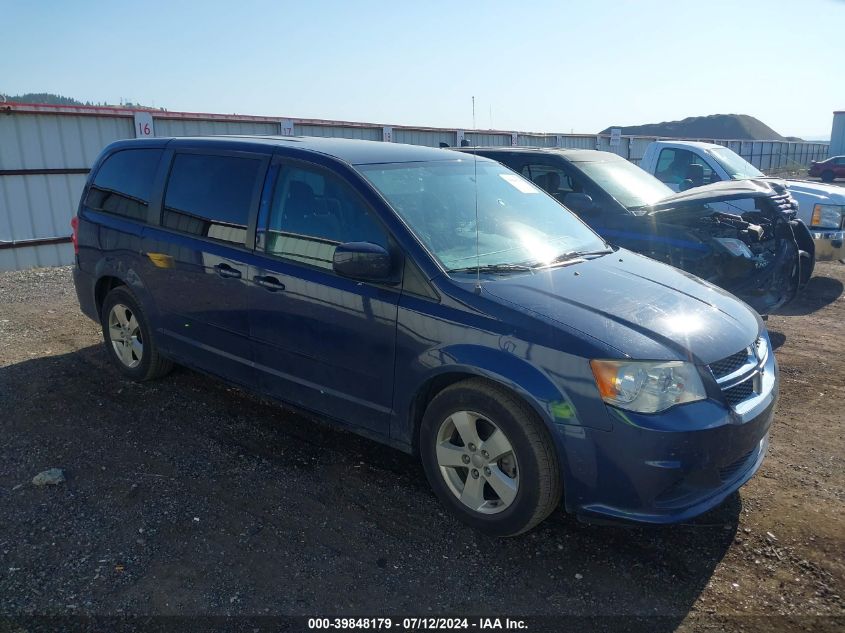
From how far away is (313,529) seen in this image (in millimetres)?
3340

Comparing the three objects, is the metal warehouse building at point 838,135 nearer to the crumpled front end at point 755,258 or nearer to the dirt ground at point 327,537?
the crumpled front end at point 755,258

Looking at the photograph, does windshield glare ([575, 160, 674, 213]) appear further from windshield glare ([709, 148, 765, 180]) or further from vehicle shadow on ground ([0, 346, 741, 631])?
vehicle shadow on ground ([0, 346, 741, 631])

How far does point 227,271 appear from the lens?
4.19 metres

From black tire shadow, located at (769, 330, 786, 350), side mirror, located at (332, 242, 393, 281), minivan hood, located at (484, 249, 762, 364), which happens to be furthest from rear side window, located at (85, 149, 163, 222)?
black tire shadow, located at (769, 330, 786, 350)

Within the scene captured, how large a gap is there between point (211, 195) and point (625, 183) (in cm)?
480

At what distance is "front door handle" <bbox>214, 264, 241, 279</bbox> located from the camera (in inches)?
163

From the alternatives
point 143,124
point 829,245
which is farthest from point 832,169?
point 143,124

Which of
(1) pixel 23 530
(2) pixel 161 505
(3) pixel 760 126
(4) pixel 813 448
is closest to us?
(1) pixel 23 530

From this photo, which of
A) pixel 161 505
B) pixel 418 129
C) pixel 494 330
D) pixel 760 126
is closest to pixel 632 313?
pixel 494 330

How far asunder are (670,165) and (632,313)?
26.9ft

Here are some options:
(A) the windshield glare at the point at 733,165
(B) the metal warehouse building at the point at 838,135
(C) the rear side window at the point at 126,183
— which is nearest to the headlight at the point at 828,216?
(A) the windshield glare at the point at 733,165

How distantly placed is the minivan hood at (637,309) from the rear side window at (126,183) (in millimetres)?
2945

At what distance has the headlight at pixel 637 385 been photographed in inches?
113

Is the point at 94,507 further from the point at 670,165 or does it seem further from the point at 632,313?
the point at 670,165
